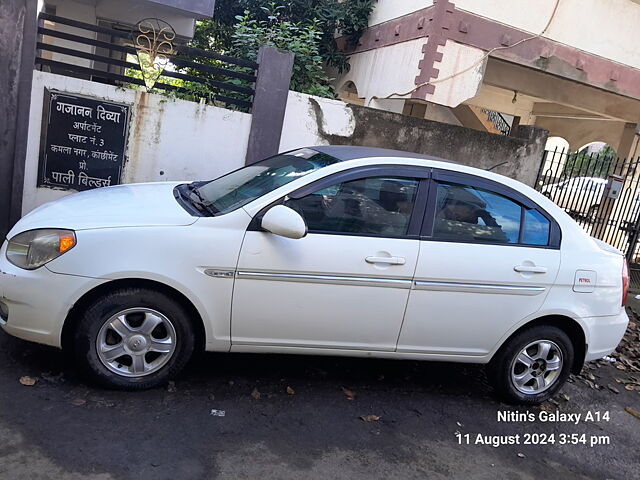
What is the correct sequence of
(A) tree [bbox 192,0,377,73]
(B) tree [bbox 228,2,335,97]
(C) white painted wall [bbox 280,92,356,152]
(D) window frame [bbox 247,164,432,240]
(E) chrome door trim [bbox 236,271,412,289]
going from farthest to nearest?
(A) tree [bbox 192,0,377,73], (B) tree [bbox 228,2,335,97], (C) white painted wall [bbox 280,92,356,152], (D) window frame [bbox 247,164,432,240], (E) chrome door trim [bbox 236,271,412,289]

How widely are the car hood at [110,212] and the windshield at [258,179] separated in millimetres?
282

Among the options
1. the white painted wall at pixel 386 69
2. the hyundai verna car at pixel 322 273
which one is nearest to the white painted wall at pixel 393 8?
the white painted wall at pixel 386 69

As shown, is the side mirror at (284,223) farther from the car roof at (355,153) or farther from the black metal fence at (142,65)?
the black metal fence at (142,65)

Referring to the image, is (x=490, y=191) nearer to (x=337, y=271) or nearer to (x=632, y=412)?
(x=337, y=271)

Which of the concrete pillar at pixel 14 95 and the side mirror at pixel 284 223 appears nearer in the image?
the side mirror at pixel 284 223

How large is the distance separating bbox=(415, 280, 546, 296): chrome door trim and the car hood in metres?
1.61

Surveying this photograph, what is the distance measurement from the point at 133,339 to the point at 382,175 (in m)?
1.95

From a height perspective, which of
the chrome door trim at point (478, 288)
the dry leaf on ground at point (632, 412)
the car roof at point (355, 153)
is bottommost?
the dry leaf on ground at point (632, 412)

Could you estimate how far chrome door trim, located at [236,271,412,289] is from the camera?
11.9 feet

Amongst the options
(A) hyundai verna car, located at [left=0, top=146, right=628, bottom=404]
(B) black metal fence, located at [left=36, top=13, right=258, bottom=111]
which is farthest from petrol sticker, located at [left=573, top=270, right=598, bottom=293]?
(B) black metal fence, located at [left=36, top=13, right=258, bottom=111]

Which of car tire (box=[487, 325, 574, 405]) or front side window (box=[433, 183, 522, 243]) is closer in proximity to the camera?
front side window (box=[433, 183, 522, 243])

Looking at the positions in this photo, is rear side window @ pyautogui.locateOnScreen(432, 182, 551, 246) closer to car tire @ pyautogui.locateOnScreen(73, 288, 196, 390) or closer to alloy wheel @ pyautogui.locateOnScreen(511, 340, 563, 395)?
alloy wheel @ pyautogui.locateOnScreen(511, 340, 563, 395)

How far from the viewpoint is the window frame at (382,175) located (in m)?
3.77

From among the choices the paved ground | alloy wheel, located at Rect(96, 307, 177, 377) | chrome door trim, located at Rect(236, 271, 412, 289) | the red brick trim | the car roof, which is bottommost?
the paved ground
